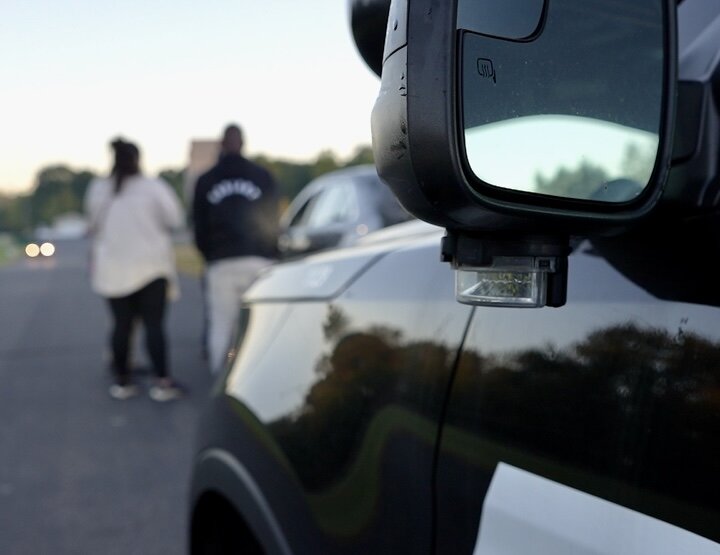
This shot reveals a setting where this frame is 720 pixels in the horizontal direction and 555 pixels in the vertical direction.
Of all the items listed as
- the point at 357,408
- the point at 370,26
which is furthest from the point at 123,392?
the point at 370,26

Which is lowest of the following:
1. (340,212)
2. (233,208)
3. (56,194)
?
(56,194)

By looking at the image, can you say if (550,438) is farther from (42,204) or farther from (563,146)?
(42,204)

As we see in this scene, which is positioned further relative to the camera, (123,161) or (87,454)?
(123,161)

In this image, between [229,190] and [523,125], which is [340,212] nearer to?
[229,190]

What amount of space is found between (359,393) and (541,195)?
2.41 ft

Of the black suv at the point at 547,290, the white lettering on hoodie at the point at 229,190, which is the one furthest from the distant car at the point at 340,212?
the black suv at the point at 547,290

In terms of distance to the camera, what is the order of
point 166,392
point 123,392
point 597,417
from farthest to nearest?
point 123,392 < point 166,392 < point 597,417

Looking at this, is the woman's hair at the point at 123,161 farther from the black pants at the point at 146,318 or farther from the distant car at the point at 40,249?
the distant car at the point at 40,249

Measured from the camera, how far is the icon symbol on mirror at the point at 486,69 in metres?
0.82

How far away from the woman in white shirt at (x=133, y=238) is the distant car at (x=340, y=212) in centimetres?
159

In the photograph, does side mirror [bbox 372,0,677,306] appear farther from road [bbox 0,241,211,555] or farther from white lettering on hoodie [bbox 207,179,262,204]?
white lettering on hoodie [bbox 207,179,262,204]

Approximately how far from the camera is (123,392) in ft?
20.2

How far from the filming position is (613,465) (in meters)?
0.99

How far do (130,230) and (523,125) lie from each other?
508 centimetres
